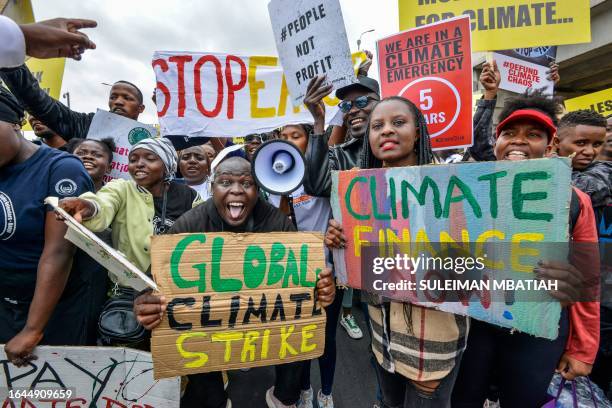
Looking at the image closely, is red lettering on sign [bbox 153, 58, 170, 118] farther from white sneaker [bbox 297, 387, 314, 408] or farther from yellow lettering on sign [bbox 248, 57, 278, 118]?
white sneaker [bbox 297, 387, 314, 408]

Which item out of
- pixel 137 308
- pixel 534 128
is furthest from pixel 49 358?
pixel 534 128

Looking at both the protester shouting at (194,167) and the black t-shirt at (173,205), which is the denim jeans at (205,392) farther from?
the protester shouting at (194,167)

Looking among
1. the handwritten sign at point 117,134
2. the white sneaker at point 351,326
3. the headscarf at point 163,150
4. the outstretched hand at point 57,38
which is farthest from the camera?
the white sneaker at point 351,326

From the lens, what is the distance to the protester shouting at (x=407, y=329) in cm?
136

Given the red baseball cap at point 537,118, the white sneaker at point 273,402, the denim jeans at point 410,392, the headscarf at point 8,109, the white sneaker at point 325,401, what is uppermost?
the headscarf at point 8,109

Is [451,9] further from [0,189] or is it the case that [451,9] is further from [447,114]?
[0,189]

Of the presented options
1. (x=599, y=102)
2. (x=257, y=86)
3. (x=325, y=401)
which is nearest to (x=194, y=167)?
(x=257, y=86)

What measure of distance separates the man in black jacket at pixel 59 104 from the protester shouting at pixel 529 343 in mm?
3309

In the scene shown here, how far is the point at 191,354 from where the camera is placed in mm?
1441

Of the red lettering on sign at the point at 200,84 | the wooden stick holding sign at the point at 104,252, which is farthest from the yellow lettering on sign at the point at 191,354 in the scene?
the red lettering on sign at the point at 200,84

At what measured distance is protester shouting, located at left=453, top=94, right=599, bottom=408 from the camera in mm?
1418

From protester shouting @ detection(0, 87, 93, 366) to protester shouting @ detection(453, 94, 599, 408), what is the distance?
213 cm

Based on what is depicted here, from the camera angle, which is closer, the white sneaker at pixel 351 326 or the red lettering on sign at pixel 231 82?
the red lettering on sign at pixel 231 82

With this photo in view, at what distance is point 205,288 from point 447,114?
7.64 ft
